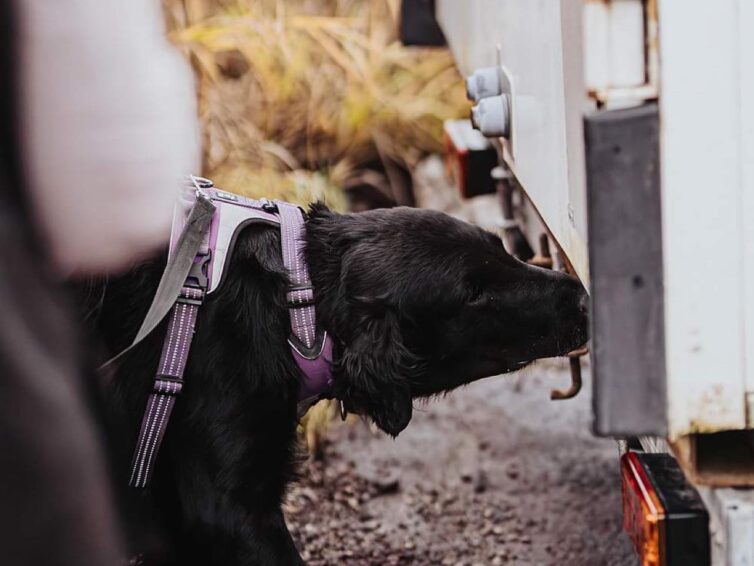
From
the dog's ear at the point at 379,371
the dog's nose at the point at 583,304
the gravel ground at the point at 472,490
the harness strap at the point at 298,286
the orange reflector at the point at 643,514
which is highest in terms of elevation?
the harness strap at the point at 298,286

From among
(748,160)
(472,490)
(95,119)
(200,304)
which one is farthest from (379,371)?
(472,490)

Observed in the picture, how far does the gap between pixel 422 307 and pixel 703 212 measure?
1050mm

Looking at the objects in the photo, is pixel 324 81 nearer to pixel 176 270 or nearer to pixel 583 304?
pixel 583 304

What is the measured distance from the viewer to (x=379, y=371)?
2.63 meters

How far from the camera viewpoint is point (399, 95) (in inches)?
267

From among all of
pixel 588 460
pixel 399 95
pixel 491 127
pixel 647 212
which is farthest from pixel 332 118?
pixel 647 212

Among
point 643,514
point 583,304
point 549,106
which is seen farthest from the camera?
point 583,304

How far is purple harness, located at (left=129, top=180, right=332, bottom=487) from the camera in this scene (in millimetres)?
2535

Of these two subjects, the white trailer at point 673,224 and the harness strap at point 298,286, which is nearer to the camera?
the white trailer at point 673,224

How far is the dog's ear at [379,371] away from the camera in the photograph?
2.63 meters

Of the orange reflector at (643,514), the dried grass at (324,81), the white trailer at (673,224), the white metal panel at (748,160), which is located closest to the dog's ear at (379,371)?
the orange reflector at (643,514)

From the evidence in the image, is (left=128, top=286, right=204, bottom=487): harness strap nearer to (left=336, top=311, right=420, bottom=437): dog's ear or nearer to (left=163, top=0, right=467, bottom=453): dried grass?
(left=336, top=311, right=420, bottom=437): dog's ear

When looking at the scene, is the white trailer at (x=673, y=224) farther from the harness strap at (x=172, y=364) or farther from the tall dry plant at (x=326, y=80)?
the tall dry plant at (x=326, y=80)

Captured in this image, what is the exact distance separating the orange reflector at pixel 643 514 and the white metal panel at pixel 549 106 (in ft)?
1.26
